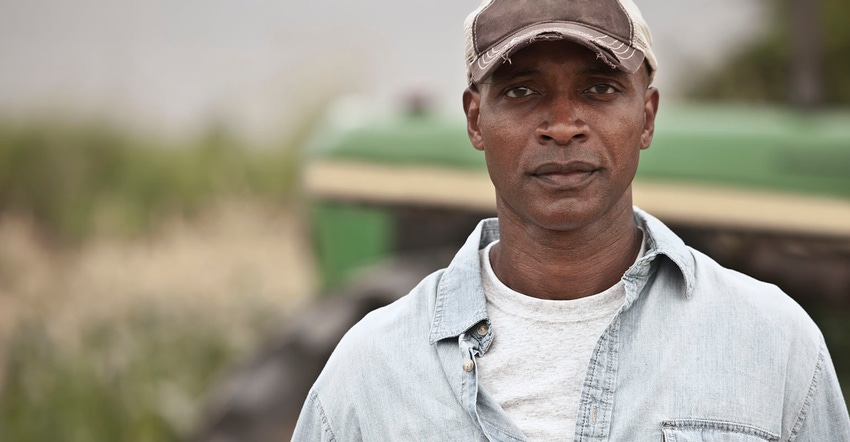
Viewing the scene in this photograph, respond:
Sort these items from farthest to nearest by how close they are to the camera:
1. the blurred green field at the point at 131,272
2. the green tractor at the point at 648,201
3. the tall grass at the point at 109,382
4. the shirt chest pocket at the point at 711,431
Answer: the blurred green field at the point at 131,272
the tall grass at the point at 109,382
the green tractor at the point at 648,201
the shirt chest pocket at the point at 711,431

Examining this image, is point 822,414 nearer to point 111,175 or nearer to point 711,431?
point 711,431

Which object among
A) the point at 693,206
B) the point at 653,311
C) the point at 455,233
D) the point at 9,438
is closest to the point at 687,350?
the point at 653,311

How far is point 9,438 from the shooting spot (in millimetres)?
5340

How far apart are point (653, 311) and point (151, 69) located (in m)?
9.96

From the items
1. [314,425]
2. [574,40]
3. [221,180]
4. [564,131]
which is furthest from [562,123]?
[221,180]

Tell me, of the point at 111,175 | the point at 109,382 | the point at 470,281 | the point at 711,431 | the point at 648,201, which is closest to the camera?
the point at 711,431

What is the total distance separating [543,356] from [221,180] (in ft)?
25.6

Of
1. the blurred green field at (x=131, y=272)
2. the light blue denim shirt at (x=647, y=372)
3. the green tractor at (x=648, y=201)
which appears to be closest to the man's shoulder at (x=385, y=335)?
the light blue denim shirt at (x=647, y=372)

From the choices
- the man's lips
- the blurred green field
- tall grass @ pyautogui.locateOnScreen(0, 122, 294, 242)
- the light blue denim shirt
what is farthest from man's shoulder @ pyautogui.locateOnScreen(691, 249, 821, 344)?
tall grass @ pyautogui.locateOnScreen(0, 122, 294, 242)

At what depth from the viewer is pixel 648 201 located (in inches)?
176

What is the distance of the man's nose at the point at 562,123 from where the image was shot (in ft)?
6.03

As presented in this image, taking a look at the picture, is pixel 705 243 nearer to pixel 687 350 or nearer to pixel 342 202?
pixel 342 202

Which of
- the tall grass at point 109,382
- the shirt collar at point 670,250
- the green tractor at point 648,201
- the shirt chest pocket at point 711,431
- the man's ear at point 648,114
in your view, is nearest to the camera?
the shirt chest pocket at point 711,431

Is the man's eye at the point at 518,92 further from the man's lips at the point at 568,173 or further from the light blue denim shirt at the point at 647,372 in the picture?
the light blue denim shirt at the point at 647,372
